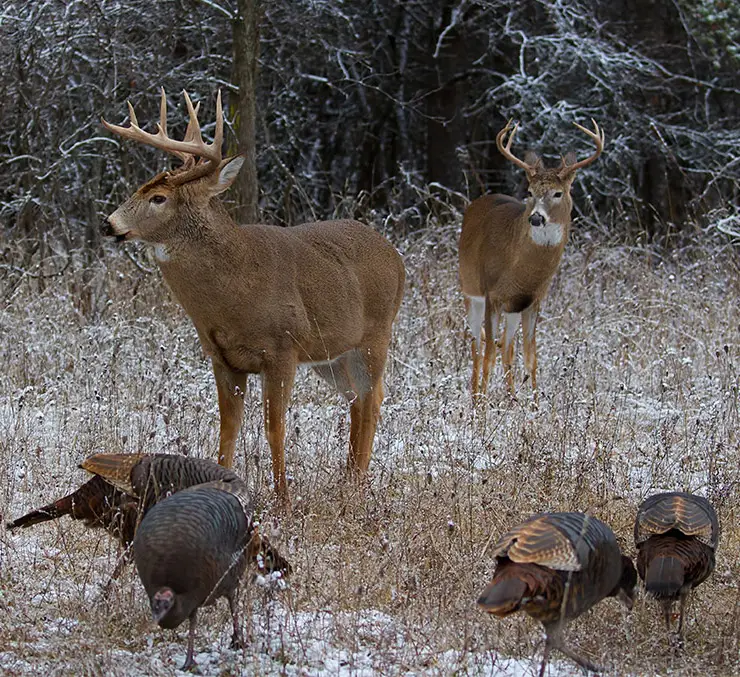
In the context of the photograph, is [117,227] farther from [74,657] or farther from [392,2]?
[392,2]

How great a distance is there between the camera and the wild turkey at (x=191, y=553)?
141 inches

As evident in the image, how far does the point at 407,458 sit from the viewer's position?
634 cm

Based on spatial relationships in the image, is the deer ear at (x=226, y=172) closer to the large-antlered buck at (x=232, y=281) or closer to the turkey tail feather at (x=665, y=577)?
the large-antlered buck at (x=232, y=281)

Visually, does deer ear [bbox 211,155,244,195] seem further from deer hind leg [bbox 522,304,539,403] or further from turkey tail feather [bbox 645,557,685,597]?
deer hind leg [bbox 522,304,539,403]

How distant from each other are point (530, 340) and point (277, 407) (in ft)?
11.9

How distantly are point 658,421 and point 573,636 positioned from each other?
10.7ft

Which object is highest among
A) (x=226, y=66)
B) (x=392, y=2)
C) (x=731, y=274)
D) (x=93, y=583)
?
(x=392, y=2)

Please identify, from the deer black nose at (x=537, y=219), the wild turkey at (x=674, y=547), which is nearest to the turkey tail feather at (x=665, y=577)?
the wild turkey at (x=674, y=547)

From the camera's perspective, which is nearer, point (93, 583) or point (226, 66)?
point (93, 583)

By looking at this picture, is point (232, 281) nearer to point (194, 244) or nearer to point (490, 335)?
point (194, 244)

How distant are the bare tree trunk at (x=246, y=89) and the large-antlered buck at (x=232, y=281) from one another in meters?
3.12

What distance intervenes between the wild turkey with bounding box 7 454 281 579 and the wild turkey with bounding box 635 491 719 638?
1.43 m

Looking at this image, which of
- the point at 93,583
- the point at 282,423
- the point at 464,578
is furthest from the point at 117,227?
the point at 464,578

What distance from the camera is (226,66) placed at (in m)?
12.6
